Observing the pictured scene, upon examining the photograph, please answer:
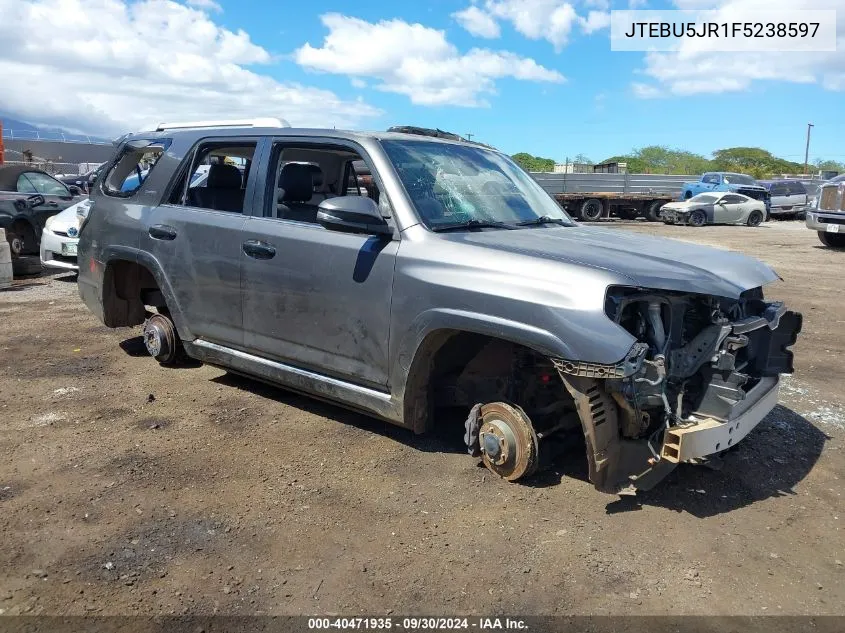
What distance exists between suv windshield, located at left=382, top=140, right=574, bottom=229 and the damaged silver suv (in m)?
0.01

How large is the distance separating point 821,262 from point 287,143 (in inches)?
516

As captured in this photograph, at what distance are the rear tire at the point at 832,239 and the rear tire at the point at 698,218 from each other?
8.30 m

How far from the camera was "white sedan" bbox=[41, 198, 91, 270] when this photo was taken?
369 inches

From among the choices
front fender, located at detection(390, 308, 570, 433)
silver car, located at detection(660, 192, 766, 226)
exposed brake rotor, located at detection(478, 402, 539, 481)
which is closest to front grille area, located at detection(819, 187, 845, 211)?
silver car, located at detection(660, 192, 766, 226)

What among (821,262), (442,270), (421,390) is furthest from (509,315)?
(821,262)

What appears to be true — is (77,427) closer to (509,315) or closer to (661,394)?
(509,315)

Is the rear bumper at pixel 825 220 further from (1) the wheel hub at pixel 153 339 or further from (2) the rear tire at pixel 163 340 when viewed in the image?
(1) the wheel hub at pixel 153 339

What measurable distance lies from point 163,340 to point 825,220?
15.8 meters

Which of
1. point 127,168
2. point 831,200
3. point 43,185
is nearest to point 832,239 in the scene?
point 831,200

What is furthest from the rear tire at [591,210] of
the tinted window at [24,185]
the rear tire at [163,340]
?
the rear tire at [163,340]

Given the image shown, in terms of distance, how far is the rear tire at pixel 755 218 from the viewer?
26516 millimetres

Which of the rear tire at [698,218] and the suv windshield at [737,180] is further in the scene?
the suv windshield at [737,180]

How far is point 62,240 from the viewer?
371 inches

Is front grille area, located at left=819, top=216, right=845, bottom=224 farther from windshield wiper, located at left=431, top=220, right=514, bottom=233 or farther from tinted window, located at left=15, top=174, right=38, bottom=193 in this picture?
tinted window, located at left=15, top=174, right=38, bottom=193
